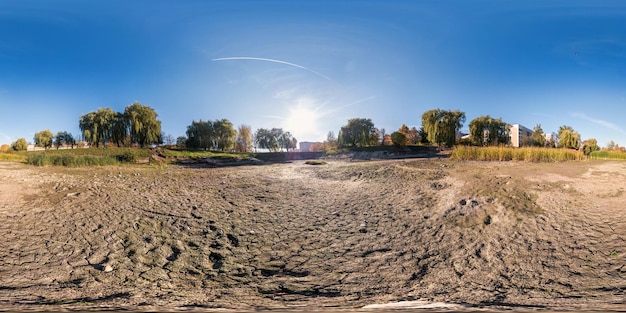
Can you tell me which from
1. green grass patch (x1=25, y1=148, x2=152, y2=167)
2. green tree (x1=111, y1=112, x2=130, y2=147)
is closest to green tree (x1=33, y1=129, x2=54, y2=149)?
green tree (x1=111, y1=112, x2=130, y2=147)

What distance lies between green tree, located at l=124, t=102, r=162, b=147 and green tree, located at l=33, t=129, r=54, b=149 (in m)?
6.45

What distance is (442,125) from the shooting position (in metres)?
13.3

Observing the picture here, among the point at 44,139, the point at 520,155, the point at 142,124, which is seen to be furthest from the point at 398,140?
the point at 44,139

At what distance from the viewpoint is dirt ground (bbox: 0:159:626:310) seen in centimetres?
227

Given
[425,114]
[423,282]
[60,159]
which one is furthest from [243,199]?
[425,114]

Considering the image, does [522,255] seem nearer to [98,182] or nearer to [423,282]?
[423,282]

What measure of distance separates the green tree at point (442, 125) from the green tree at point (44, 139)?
63.9 feet

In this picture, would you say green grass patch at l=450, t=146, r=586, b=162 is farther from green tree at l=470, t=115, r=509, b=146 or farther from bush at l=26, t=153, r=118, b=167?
bush at l=26, t=153, r=118, b=167

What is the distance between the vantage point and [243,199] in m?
5.68

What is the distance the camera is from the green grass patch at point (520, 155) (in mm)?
8703

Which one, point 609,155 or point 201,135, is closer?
point 609,155

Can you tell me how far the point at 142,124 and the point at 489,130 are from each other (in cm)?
1720

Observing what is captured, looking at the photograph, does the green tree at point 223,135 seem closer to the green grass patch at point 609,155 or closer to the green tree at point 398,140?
the green tree at point 398,140

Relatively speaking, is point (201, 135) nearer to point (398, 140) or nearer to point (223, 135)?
point (223, 135)
